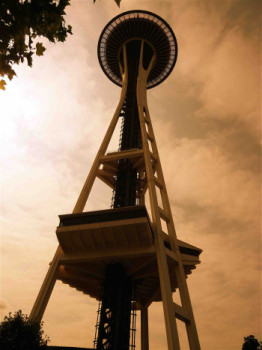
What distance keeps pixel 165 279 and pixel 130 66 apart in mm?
34766

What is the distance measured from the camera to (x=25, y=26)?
6.64 metres

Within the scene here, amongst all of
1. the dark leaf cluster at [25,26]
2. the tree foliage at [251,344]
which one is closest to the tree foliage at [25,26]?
the dark leaf cluster at [25,26]

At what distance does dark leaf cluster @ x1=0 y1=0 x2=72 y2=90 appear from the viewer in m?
6.49

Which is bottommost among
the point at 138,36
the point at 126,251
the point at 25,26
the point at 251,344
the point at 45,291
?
the point at 25,26

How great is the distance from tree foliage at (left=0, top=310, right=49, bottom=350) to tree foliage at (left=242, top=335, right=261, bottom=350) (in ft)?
135

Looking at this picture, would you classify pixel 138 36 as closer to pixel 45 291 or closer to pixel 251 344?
pixel 45 291

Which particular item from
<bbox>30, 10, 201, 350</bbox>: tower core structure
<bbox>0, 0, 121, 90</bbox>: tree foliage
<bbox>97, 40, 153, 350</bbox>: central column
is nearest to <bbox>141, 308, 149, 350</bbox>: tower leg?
<bbox>30, 10, 201, 350</bbox>: tower core structure

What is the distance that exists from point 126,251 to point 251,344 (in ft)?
127

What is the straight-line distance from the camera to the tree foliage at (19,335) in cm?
1727

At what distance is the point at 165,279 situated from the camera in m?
21.4

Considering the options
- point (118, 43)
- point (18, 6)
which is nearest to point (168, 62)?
point (118, 43)

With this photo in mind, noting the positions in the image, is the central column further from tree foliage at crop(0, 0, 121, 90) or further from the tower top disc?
tree foliage at crop(0, 0, 121, 90)

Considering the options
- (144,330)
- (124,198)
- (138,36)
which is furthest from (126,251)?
(138,36)

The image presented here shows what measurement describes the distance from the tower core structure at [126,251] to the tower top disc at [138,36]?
10888 millimetres
